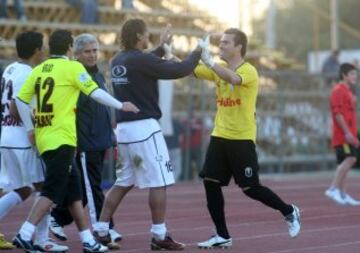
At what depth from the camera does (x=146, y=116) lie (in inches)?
421

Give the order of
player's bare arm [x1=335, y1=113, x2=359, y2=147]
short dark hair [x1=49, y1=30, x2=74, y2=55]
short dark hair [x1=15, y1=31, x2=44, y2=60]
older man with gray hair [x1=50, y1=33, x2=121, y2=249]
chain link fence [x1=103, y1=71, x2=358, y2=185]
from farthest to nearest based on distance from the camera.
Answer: chain link fence [x1=103, y1=71, x2=358, y2=185], player's bare arm [x1=335, y1=113, x2=359, y2=147], older man with gray hair [x1=50, y1=33, x2=121, y2=249], short dark hair [x1=15, y1=31, x2=44, y2=60], short dark hair [x1=49, y1=30, x2=74, y2=55]

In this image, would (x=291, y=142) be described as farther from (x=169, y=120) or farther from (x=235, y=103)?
(x=235, y=103)

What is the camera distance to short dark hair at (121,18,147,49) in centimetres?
1078

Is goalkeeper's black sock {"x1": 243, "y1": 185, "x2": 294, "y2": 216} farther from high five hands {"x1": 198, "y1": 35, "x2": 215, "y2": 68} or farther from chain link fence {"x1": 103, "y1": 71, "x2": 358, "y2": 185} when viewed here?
chain link fence {"x1": 103, "y1": 71, "x2": 358, "y2": 185}

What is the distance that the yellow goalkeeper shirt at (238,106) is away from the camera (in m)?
11.0

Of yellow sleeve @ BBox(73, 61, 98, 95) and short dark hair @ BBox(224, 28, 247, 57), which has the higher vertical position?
short dark hair @ BBox(224, 28, 247, 57)

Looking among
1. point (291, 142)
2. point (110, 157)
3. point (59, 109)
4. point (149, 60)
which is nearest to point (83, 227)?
point (59, 109)

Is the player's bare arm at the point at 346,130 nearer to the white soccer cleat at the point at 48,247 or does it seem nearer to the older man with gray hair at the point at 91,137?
the older man with gray hair at the point at 91,137

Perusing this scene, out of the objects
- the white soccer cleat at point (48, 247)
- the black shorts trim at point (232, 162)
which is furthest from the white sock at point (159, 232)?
the white soccer cleat at point (48, 247)

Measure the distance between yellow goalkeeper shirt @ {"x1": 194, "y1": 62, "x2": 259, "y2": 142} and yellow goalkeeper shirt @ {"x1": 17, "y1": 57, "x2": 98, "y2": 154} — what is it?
1.52 m

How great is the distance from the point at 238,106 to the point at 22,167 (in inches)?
82.5

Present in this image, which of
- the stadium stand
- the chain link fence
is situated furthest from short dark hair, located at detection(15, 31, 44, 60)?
the stadium stand

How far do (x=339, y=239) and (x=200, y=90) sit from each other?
39.8 ft

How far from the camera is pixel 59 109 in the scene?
32.9 feet
